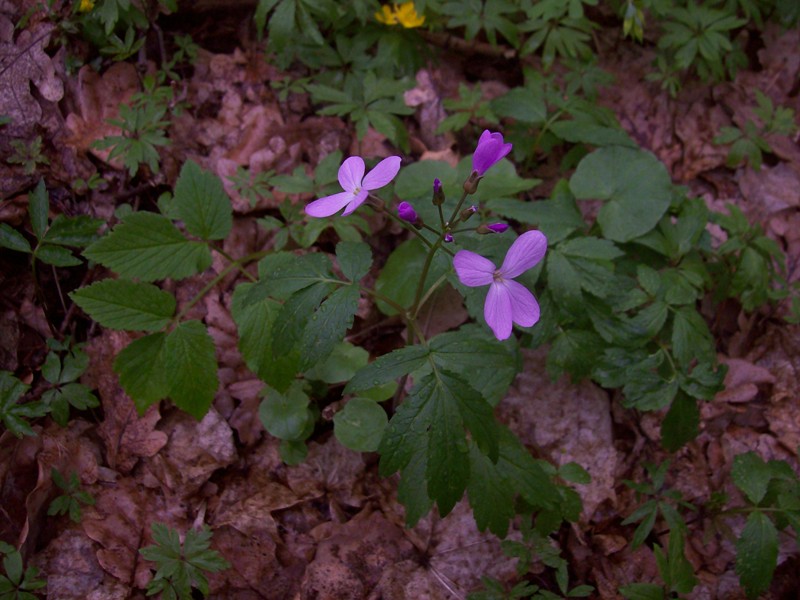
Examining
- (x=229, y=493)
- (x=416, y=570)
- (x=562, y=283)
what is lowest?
(x=416, y=570)

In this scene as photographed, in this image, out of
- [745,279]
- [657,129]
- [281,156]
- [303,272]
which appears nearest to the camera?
[303,272]

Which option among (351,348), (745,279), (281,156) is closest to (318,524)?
(351,348)

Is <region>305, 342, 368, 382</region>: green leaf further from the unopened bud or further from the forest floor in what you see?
the unopened bud

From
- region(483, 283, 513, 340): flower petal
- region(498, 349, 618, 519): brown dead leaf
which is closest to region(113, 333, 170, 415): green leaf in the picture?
region(483, 283, 513, 340): flower petal

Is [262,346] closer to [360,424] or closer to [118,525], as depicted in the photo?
[360,424]

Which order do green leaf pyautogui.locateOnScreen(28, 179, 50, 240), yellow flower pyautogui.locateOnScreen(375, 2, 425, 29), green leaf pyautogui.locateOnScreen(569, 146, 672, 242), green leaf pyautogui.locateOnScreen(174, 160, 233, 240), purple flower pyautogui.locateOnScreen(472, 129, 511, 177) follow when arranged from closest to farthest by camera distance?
1. purple flower pyautogui.locateOnScreen(472, 129, 511, 177)
2. green leaf pyautogui.locateOnScreen(174, 160, 233, 240)
3. green leaf pyautogui.locateOnScreen(28, 179, 50, 240)
4. green leaf pyautogui.locateOnScreen(569, 146, 672, 242)
5. yellow flower pyautogui.locateOnScreen(375, 2, 425, 29)

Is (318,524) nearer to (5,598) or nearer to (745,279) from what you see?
(5,598)
